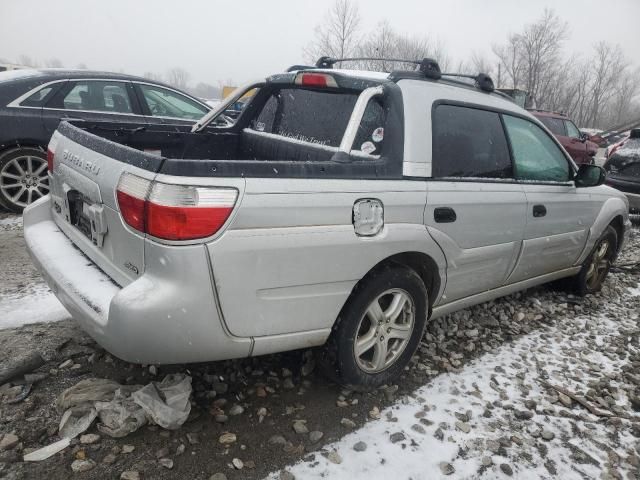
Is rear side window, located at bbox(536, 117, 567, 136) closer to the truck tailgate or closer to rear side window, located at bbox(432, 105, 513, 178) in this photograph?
rear side window, located at bbox(432, 105, 513, 178)

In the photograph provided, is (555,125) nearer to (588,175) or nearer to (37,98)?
(588,175)

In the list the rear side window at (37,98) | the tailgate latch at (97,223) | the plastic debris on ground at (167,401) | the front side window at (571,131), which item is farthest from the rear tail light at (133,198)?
the front side window at (571,131)

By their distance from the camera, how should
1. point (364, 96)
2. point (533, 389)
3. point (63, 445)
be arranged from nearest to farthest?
point (63, 445), point (364, 96), point (533, 389)

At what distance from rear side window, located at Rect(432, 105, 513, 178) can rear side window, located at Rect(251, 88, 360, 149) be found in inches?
18.0

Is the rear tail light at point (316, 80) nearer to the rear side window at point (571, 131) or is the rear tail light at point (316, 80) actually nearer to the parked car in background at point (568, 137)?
the parked car in background at point (568, 137)

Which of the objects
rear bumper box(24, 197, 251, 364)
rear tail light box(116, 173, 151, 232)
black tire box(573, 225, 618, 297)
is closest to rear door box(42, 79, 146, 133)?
rear tail light box(116, 173, 151, 232)

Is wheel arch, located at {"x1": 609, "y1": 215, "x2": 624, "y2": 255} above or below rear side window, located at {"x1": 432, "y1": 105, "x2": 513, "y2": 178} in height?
below

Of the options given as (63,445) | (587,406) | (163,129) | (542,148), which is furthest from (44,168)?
(587,406)

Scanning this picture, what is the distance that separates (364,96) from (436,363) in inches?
69.5

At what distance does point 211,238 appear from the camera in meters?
1.84

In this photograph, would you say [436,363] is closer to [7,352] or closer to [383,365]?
[383,365]

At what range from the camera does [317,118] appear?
2963 millimetres

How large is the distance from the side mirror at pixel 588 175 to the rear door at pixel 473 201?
86cm

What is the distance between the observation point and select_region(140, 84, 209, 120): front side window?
6102 mm
